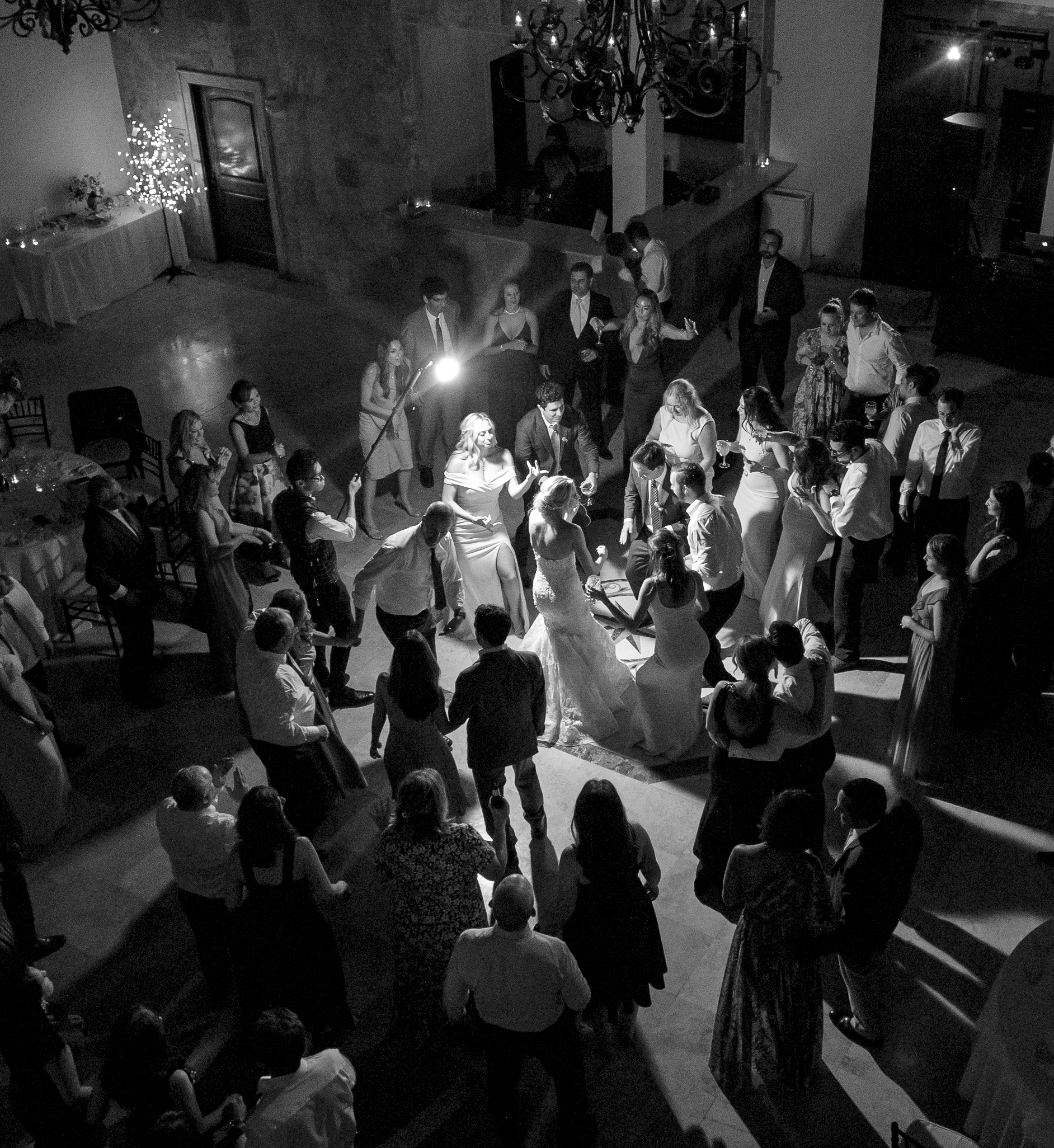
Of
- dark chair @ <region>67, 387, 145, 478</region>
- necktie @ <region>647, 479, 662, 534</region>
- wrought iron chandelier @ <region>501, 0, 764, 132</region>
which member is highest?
wrought iron chandelier @ <region>501, 0, 764, 132</region>

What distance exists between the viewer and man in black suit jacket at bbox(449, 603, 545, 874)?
5395mm

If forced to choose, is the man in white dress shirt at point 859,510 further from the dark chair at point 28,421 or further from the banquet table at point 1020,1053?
the dark chair at point 28,421

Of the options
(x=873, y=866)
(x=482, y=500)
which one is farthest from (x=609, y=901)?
(x=482, y=500)

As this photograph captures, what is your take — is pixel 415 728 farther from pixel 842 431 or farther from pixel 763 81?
pixel 763 81

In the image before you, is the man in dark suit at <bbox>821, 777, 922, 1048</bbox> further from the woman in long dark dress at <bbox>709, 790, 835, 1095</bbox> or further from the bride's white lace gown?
the bride's white lace gown

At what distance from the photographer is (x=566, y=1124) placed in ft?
15.2

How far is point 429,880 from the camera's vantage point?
4.64 m

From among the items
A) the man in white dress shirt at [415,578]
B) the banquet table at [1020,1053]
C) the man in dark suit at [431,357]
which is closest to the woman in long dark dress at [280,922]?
the man in white dress shirt at [415,578]

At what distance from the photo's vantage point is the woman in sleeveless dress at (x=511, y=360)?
339 inches

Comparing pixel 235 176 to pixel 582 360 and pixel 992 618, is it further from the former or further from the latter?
pixel 992 618

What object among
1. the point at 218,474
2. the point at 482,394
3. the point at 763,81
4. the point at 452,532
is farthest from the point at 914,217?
the point at 218,474

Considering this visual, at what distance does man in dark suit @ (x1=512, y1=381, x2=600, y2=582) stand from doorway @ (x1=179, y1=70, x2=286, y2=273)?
5.48 m

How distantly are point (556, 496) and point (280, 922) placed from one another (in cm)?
245

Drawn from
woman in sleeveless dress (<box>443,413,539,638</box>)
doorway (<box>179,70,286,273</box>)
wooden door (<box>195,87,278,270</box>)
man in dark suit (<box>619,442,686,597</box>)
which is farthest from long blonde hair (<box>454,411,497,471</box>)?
wooden door (<box>195,87,278,270</box>)
